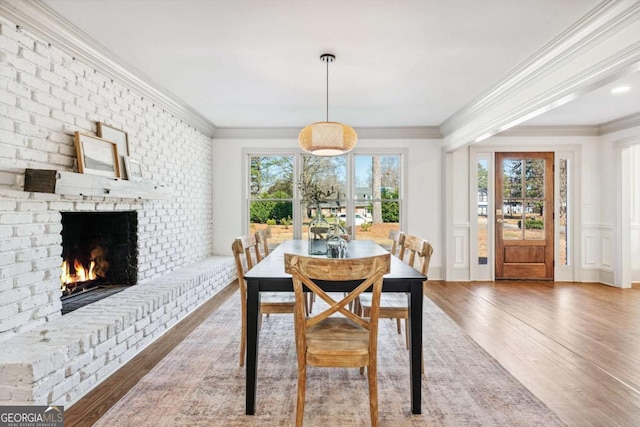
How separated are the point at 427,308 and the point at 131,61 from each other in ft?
13.1

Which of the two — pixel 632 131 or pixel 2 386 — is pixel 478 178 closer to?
pixel 632 131

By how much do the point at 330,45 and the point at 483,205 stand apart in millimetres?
4090

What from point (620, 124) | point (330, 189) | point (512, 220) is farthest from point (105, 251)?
point (620, 124)

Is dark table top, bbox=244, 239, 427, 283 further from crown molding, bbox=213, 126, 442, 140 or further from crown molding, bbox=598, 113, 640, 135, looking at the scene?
crown molding, bbox=598, 113, 640, 135

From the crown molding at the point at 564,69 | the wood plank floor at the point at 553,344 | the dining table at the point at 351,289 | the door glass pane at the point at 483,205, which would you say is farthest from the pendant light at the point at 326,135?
the door glass pane at the point at 483,205

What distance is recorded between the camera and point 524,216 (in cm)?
565

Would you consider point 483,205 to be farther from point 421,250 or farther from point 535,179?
point 421,250

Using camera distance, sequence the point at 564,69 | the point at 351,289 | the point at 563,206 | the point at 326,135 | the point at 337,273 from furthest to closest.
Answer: the point at 563,206, the point at 326,135, the point at 564,69, the point at 351,289, the point at 337,273

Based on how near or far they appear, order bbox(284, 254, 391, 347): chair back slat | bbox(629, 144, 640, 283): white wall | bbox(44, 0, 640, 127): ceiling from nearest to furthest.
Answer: bbox(284, 254, 391, 347): chair back slat, bbox(44, 0, 640, 127): ceiling, bbox(629, 144, 640, 283): white wall

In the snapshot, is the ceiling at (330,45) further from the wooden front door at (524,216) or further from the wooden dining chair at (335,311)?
the wooden dining chair at (335,311)

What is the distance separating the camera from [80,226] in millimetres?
3264

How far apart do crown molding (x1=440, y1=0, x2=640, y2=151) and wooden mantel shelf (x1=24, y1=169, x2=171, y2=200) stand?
3.62 metres

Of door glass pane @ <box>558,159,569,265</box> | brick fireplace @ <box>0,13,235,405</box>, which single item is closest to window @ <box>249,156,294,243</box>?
brick fireplace @ <box>0,13,235,405</box>

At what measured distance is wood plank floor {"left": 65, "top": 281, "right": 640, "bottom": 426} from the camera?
6.87ft
